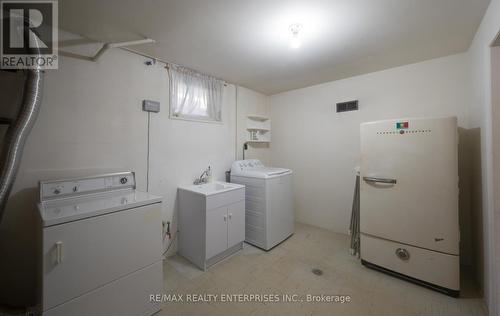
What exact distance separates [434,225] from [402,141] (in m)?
0.79

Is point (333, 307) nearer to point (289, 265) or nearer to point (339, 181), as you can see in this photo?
point (289, 265)

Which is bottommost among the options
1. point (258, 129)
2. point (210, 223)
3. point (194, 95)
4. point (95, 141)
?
point (210, 223)

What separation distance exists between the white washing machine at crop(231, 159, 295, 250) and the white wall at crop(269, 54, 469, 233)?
647 mm

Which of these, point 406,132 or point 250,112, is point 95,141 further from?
point 406,132

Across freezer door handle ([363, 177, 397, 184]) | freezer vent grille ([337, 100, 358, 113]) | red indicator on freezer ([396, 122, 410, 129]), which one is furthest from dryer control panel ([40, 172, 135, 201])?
freezer vent grille ([337, 100, 358, 113])

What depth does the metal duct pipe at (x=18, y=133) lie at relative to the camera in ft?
4.13

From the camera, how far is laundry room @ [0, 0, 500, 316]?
137 cm

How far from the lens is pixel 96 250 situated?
1.28 meters

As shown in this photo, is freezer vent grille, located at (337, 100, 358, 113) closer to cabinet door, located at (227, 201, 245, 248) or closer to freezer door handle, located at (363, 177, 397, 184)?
freezer door handle, located at (363, 177, 397, 184)

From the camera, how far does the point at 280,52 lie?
6.75 feet

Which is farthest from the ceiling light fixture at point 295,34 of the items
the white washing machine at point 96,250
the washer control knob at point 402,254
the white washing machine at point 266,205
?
the washer control knob at point 402,254

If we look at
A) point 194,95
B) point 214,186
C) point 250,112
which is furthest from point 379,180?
point 194,95

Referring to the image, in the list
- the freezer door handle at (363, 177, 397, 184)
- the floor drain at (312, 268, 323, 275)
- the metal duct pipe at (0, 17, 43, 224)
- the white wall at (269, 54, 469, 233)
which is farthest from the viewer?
the white wall at (269, 54, 469, 233)

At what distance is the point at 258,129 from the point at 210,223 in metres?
1.93
